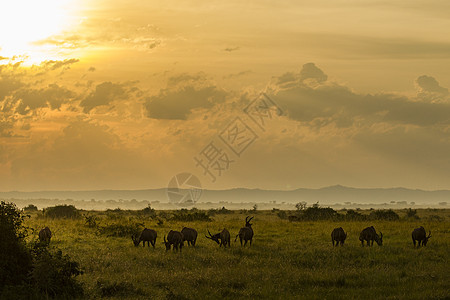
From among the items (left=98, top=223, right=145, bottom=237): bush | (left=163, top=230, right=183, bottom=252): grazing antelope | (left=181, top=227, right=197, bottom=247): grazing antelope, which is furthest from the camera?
(left=98, top=223, right=145, bottom=237): bush

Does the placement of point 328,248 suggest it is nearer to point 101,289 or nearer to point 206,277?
point 206,277

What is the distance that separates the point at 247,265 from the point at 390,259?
252 inches

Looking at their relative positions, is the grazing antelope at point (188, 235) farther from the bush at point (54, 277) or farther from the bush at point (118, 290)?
the bush at point (54, 277)

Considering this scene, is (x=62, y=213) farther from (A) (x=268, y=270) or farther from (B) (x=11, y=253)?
(B) (x=11, y=253)

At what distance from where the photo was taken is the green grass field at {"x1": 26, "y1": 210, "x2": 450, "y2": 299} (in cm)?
1692

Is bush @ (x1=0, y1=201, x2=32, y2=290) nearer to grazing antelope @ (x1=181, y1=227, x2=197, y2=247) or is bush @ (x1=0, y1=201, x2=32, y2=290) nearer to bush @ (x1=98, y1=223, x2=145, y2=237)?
grazing antelope @ (x1=181, y1=227, x2=197, y2=247)


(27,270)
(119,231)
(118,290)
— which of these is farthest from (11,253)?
(119,231)

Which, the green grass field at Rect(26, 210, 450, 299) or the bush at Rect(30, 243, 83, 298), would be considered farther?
the green grass field at Rect(26, 210, 450, 299)

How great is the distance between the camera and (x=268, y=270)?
20797mm

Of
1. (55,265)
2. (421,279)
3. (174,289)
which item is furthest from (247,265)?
(55,265)

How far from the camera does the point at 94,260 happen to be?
23281 millimetres

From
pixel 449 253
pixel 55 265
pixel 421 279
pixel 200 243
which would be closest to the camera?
pixel 55 265

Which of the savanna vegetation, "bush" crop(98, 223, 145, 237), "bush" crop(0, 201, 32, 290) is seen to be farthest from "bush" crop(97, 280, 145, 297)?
"bush" crop(98, 223, 145, 237)

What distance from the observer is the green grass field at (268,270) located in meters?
16.9
